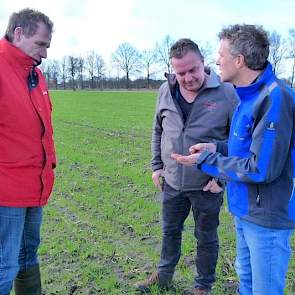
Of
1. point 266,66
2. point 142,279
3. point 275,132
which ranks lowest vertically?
point 142,279

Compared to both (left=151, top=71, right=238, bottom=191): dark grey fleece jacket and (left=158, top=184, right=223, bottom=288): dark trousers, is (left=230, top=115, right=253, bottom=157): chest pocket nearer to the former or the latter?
(left=151, top=71, right=238, bottom=191): dark grey fleece jacket

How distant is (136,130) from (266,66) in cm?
1327

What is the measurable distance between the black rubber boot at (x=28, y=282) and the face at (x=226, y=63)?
7.52 feet

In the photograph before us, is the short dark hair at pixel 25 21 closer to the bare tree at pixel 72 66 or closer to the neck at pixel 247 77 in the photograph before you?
the neck at pixel 247 77

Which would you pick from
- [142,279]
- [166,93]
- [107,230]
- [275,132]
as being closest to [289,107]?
[275,132]

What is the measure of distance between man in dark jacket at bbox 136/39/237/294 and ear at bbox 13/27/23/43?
126 centimetres

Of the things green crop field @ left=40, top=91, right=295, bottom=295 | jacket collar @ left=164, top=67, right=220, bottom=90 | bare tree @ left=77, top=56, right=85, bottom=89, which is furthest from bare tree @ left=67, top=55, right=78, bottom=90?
jacket collar @ left=164, top=67, right=220, bottom=90

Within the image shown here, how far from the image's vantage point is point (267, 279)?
8.75ft

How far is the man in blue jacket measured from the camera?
7.94 feet

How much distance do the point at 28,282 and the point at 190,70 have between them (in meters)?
2.29

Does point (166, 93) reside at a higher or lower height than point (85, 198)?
higher

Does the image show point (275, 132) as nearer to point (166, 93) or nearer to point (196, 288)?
point (166, 93)

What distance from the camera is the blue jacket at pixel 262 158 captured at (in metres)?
2.41

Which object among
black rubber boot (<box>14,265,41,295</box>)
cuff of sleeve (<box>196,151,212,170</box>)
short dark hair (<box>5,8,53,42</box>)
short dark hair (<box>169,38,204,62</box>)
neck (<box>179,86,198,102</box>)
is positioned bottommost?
black rubber boot (<box>14,265,41,295</box>)
